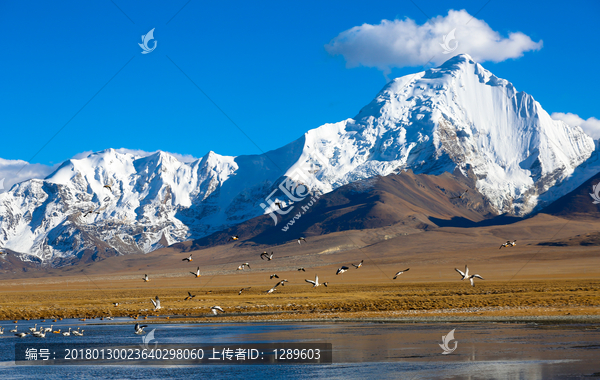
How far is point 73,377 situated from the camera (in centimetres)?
3114

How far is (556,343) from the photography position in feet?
118

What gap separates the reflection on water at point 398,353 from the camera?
29172 millimetres

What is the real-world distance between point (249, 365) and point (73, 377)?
907 centimetres

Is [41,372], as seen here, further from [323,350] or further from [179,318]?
[179,318]

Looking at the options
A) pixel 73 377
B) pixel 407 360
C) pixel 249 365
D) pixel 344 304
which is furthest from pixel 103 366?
pixel 344 304

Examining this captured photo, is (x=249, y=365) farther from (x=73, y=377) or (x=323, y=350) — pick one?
(x=73, y=377)

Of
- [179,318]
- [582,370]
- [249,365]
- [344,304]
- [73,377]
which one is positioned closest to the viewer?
[582,370]

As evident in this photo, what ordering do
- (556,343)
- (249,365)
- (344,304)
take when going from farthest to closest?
(344,304)
(556,343)
(249,365)

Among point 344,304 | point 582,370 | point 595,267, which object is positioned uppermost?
point 595,267

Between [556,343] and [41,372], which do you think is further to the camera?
[556,343]

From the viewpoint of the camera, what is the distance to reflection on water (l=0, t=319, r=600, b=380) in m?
29.2

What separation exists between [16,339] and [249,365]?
77.5 ft

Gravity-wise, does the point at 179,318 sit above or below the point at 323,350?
above

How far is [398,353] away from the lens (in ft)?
114
